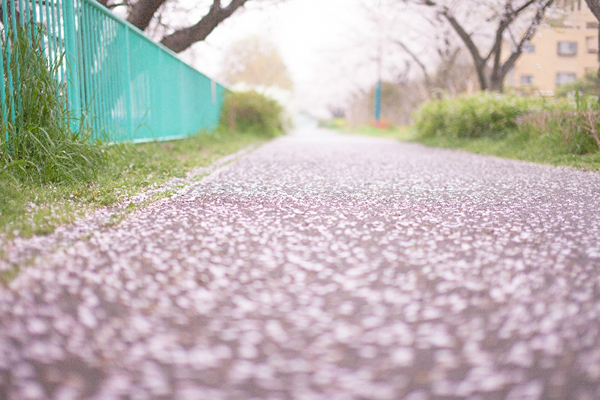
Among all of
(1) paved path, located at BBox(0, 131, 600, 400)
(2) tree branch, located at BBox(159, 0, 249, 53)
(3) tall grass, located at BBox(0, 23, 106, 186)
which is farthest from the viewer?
(2) tree branch, located at BBox(159, 0, 249, 53)

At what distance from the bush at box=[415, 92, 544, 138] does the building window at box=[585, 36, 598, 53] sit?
3.65m

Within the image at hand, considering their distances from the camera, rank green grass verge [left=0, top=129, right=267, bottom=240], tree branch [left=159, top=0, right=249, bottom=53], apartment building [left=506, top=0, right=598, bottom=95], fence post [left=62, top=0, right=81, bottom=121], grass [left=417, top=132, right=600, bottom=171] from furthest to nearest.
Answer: apartment building [left=506, top=0, right=598, bottom=95] → tree branch [left=159, top=0, right=249, bottom=53] → grass [left=417, top=132, right=600, bottom=171] → fence post [left=62, top=0, right=81, bottom=121] → green grass verge [left=0, top=129, right=267, bottom=240]

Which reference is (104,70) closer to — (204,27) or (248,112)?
(204,27)

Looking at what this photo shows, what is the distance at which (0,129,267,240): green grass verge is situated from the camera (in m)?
2.86

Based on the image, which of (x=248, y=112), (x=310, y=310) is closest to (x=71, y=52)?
(x=310, y=310)

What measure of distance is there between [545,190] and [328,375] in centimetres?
426

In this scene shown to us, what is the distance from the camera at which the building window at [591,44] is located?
44.8 feet

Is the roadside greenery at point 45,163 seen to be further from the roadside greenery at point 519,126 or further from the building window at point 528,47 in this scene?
the building window at point 528,47

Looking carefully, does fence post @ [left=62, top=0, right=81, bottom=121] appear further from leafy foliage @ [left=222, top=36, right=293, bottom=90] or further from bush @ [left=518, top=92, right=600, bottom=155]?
leafy foliage @ [left=222, top=36, right=293, bottom=90]

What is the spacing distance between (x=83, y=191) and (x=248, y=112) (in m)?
12.6

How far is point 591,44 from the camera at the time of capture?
1393 cm

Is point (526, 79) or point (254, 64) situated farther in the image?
point (254, 64)

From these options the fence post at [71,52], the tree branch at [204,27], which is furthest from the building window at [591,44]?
the fence post at [71,52]

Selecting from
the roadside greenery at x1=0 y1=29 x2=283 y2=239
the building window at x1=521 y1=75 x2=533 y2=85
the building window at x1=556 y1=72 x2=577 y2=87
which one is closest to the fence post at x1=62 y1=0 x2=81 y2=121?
the roadside greenery at x1=0 y1=29 x2=283 y2=239
